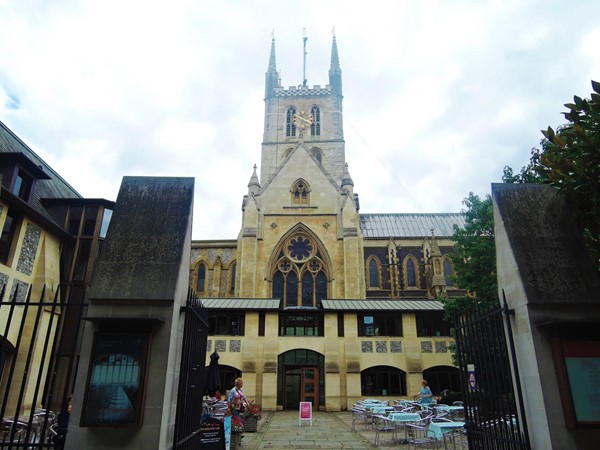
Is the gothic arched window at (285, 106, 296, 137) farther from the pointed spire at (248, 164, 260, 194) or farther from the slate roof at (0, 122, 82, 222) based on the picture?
the slate roof at (0, 122, 82, 222)

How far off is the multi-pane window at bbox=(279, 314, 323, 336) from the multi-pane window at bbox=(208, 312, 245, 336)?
91.7 inches

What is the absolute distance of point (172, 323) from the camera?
565cm

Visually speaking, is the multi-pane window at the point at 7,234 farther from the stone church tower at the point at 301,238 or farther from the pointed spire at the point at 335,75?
the pointed spire at the point at 335,75

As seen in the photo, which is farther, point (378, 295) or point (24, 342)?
point (378, 295)

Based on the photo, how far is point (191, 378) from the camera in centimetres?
672

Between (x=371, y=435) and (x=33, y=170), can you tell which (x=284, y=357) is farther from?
(x=33, y=170)

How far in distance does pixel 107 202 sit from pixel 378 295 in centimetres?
2197

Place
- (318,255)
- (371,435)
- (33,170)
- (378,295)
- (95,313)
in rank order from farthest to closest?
(378,295)
(318,255)
(33,170)
(371,435)
(95,313)

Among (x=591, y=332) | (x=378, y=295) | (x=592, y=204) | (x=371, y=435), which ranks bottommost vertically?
(x=371, y=435)

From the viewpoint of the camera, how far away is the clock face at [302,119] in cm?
5003

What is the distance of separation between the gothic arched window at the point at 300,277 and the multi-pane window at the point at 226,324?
6.43 metres

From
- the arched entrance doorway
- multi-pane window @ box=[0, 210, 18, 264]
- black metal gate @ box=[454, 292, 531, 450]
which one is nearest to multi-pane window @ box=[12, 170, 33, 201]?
multi-pane window @ box=[0, 210, 18, 264]

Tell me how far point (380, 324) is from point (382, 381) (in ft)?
10.1

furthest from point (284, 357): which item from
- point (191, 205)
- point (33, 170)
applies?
point (191, 205)
